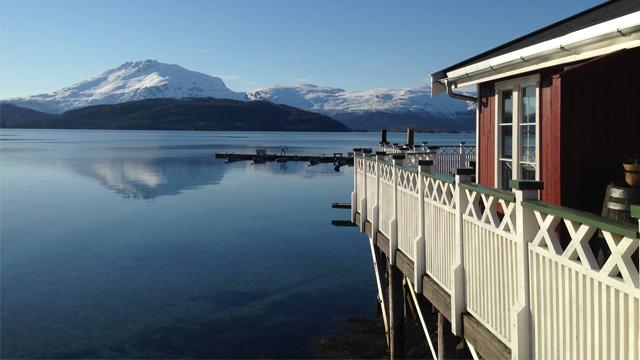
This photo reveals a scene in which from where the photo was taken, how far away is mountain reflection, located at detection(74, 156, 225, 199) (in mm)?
55094

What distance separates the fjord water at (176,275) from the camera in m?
17.3

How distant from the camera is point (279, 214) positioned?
39.9 meters

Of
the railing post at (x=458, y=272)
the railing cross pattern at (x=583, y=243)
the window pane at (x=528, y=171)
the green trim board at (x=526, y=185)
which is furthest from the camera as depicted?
the window pane at (x=528, y=171)

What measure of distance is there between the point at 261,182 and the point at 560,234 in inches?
2132

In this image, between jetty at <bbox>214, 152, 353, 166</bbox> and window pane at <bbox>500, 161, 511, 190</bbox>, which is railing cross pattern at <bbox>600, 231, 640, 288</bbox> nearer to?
window pane at <bbox>500, 161, 511, 190</bbox>

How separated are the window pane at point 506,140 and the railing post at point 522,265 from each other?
457 cm

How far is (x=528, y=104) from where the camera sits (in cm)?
903

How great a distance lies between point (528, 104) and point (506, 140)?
3.32ft

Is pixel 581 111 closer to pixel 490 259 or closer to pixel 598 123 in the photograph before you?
pixel 598 123

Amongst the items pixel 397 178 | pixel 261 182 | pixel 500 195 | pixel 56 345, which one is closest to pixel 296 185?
pixel 261 182

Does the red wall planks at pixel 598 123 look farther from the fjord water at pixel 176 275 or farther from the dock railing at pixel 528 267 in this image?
the fjord water at pixel 176 275

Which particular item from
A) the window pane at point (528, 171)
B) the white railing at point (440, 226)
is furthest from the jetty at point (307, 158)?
the white railing at point (440, 226)

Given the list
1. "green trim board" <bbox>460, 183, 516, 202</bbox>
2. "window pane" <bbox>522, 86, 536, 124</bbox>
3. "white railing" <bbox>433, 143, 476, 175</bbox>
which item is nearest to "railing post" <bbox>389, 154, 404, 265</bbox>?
"window pane" <bbox>522, 86, 536, 124</bbox>

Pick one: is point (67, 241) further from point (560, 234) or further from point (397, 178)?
point (560, 234)
